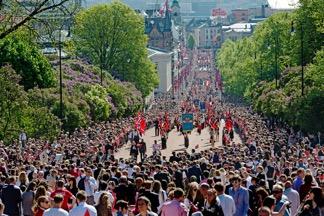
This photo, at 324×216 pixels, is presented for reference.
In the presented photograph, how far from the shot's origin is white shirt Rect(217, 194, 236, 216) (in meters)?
19.1

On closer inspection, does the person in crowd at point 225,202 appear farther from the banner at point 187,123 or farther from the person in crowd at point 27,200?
the banner at point 187,123

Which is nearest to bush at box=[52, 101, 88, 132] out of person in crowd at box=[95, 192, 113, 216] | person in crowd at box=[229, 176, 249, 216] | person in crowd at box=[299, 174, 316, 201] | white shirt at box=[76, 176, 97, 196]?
white shirt at box=[76, 176, 97, 196]

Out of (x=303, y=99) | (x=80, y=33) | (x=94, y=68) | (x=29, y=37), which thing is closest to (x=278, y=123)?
(x=303, y=99)

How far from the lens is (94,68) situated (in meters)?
94.0

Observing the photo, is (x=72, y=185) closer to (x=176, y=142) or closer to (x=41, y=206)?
(x=41, y=206)

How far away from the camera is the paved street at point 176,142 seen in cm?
5961

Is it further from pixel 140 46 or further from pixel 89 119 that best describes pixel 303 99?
pixel 140 46

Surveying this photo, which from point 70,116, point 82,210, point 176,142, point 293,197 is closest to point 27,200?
point 82,210

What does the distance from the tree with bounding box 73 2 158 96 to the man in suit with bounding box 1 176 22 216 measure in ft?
263

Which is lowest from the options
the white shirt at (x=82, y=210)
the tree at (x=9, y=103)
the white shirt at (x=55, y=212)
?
the tree at (x=9, y=103)

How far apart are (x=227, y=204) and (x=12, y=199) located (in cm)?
511

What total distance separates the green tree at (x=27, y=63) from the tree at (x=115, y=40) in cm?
3181

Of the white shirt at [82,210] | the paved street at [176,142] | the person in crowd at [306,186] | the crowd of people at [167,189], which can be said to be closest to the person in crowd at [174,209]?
the crowd of people at [167,189]

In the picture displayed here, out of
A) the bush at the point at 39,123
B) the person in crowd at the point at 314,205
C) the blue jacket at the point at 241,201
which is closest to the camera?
the person in crowd at the point at 314,205
